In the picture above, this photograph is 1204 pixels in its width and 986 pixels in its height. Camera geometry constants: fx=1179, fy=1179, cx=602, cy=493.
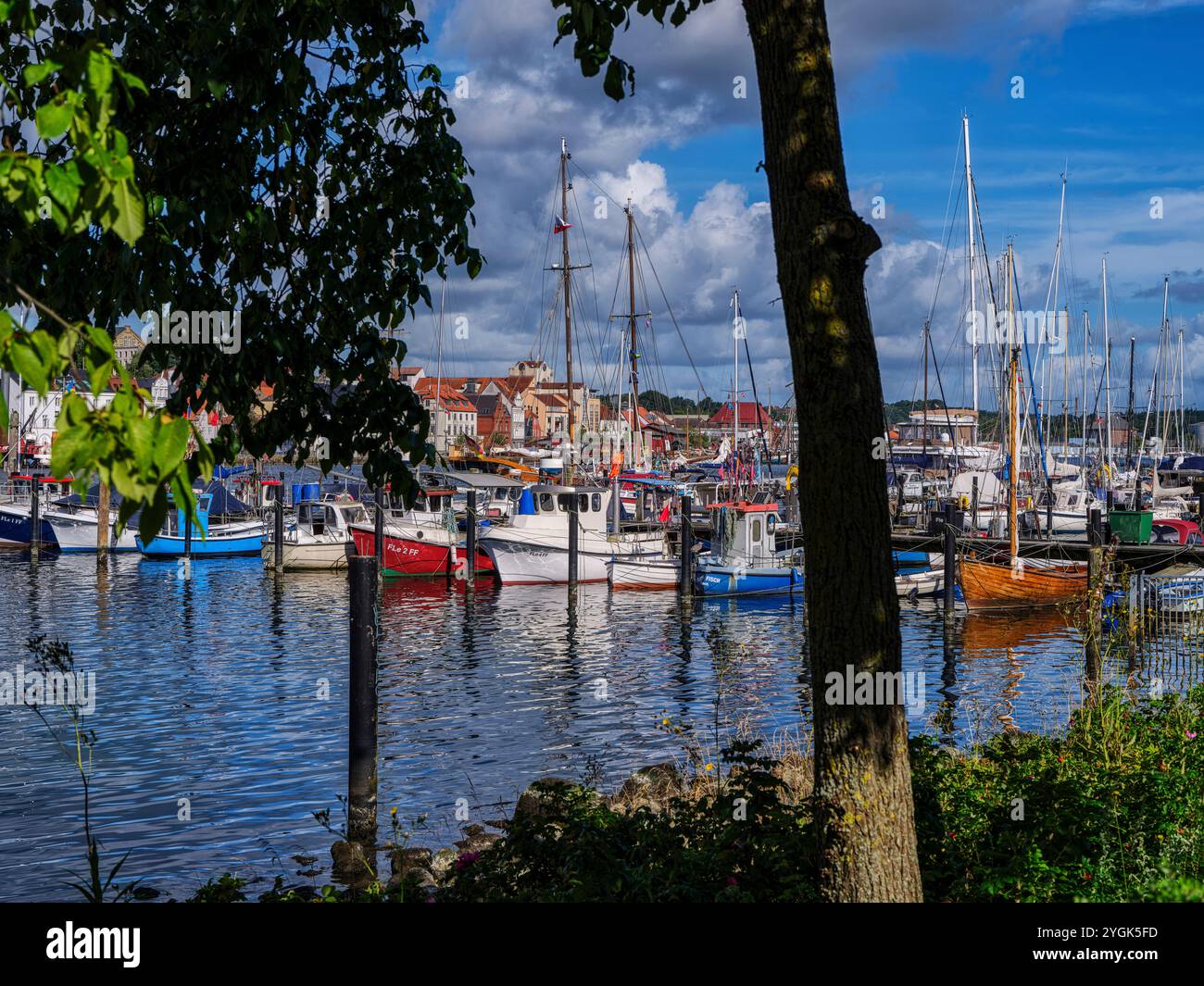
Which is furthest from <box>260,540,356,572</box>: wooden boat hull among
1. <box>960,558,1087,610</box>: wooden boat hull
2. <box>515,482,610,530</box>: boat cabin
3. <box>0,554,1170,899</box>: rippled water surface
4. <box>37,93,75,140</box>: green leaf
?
<box>37,93,75,140</box>: green leaf

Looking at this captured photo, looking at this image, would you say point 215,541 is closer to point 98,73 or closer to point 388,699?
point 388,699

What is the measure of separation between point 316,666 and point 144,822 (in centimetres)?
1229

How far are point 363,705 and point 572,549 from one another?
27.6 meters

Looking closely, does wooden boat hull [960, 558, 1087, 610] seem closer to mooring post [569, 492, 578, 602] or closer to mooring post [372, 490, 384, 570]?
mooring post [569, 492, 578, 602]

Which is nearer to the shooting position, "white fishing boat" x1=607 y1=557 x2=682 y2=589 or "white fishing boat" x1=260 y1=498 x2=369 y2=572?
"white fishing boat" x1=607 y1=557 x2=682 y2=589

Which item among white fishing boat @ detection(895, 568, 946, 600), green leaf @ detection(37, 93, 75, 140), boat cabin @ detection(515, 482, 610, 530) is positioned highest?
green leaf @ detection(37, 93, 75, 140)

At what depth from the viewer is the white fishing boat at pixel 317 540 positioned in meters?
48.7

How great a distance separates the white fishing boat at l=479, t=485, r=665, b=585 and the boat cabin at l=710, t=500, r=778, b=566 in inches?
206

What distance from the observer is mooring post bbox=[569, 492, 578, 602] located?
3831 cm

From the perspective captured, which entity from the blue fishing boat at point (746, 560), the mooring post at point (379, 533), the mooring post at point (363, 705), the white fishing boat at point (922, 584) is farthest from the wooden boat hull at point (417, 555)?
the mooring post at point (363, 705)
